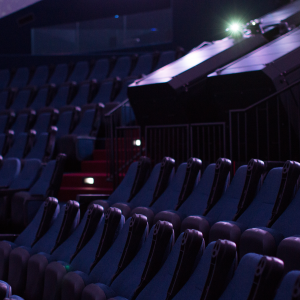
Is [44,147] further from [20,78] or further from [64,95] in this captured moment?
[20,78]

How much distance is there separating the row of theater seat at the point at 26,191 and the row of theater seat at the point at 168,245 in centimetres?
28

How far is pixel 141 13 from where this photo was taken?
301 cm

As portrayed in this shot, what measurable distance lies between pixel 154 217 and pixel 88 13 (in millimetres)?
2454

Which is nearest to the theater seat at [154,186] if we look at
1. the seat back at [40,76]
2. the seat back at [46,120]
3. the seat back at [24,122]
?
the seat back at [46,120]

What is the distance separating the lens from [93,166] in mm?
1896

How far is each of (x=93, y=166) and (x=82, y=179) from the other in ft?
0.37

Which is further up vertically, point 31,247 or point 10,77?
point 10,77

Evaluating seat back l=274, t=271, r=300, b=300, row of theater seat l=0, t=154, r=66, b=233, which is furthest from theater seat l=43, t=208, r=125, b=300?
row of theater seat l=0, t=154, r=66, b=233

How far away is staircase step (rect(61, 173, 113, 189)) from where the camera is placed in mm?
1773

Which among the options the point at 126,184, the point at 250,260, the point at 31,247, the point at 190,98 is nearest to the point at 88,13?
the point at 190,98

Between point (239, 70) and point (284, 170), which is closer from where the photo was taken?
point (284, 170)

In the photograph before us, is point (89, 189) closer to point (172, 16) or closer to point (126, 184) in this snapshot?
point (126, 184)

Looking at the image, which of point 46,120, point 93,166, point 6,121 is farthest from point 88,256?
point 6,121

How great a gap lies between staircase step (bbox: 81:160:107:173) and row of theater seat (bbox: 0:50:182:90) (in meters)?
0.76
